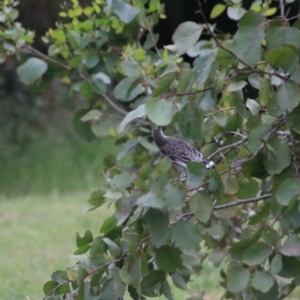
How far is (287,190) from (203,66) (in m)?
0.35

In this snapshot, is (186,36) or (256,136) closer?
(256,136)

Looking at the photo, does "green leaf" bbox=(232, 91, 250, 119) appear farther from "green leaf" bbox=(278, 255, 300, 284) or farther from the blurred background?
the blurred background

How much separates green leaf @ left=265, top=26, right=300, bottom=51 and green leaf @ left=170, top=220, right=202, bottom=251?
1.58 ft

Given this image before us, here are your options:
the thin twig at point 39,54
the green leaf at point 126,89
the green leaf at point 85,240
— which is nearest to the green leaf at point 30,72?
the thin twig at point 39,54

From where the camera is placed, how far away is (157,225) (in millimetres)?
1777

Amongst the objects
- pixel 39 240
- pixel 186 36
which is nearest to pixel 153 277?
pixel 186 36

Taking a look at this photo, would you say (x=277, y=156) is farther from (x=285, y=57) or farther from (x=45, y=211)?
(x=45, y=211)

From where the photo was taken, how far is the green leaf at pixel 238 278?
1.76 meters

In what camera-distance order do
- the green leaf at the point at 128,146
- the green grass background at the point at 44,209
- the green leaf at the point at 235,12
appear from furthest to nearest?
the green grass background at the point at 44,209
the green leaf at the point at 128,146
the green leaf at the point at 235,12

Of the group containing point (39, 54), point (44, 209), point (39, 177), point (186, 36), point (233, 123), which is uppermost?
point (186, 36)

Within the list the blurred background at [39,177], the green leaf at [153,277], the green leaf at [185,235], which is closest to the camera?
the green leaf at [185,235]

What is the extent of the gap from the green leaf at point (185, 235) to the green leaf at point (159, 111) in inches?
10.2

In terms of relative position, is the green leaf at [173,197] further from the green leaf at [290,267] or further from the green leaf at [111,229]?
the green leaf at [111,229]

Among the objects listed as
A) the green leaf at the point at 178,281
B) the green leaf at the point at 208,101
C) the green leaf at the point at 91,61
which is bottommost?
the green leaf at the point at 91,61
